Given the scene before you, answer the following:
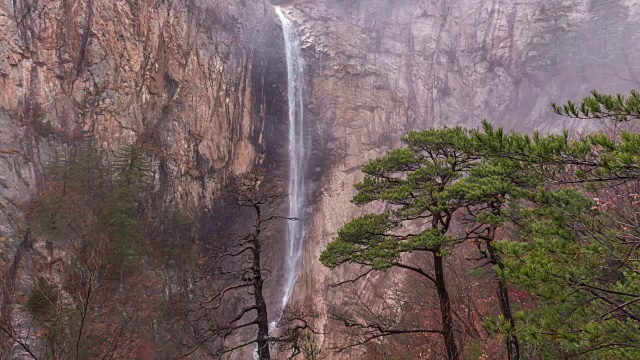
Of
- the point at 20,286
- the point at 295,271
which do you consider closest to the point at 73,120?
the point at 20,286

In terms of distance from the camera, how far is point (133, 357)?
1620 cm

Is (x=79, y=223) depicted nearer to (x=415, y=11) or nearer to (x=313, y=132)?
(x=313, y=132)

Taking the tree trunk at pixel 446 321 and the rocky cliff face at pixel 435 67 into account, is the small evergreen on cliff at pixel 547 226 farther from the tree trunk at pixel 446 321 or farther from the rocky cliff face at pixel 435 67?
the rocky cliff face at pixel 435 67

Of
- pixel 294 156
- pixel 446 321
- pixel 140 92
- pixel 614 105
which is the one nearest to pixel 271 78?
pixel 294 156

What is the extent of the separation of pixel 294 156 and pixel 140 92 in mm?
11780

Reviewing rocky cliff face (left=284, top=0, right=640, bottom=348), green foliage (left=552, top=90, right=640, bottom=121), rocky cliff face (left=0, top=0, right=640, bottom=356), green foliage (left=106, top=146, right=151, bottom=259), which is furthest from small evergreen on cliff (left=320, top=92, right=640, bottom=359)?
rocky cliff face (left=284, top=0, right=640, bottom=348)

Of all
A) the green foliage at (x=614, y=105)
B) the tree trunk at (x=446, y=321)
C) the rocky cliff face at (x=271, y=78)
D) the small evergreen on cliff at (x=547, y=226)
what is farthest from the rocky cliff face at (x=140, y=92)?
the green foliage at (x=614, y=105)

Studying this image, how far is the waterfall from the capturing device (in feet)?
85.7

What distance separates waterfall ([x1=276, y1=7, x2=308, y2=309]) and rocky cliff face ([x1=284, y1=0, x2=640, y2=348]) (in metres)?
0.96

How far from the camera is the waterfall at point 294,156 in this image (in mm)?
26128

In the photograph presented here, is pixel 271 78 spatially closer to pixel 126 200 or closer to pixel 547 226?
pixel 126 200

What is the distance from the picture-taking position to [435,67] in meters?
32.0

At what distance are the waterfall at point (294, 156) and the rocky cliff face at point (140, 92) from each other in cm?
120

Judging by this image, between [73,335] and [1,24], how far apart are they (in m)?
15.8
